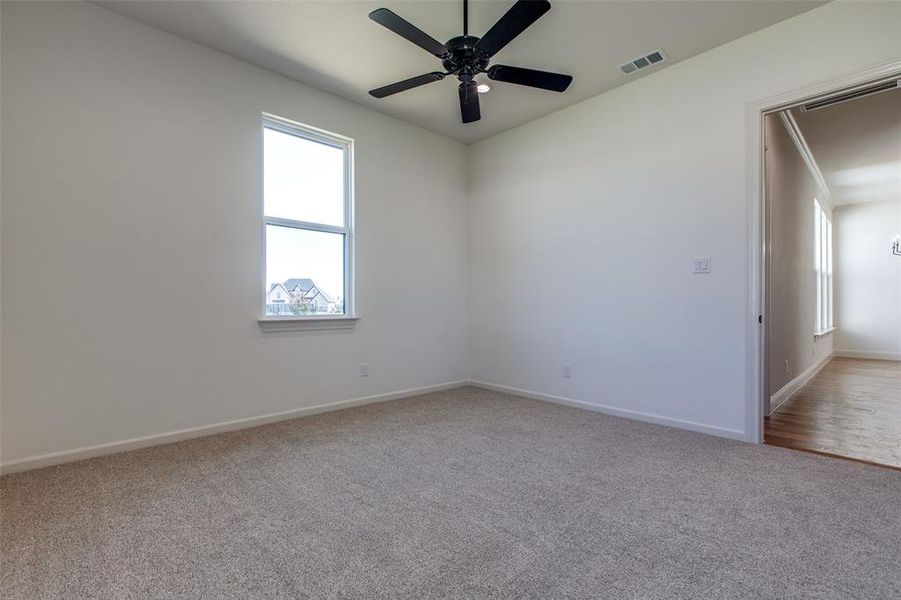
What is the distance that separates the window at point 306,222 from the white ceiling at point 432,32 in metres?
0.55

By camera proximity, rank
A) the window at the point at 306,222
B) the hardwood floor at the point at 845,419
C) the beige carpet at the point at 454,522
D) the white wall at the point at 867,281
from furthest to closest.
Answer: the white wall at the point at 867,281 < the window at the point at 306,222 < the hardwood floor at the point at 845,419 < the beige carpet at the point at 454,522

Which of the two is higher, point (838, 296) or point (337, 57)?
point (337, 57)

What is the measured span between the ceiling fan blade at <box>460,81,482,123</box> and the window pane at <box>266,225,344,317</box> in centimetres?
169

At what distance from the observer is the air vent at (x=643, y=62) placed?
316 centimetres

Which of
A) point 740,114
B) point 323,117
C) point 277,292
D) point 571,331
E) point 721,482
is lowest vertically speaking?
point 721,482

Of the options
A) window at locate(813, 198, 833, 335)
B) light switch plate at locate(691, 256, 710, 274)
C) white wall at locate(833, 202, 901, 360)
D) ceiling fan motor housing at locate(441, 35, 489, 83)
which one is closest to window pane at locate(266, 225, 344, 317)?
ceiling fan motor housing at locate(441, 35, 489, 83)

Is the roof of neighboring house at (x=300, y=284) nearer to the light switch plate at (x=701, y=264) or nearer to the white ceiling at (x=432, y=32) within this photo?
the white ceiling at (x=432, y=32)

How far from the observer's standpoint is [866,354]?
730cm

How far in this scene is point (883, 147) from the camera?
4.74 metres

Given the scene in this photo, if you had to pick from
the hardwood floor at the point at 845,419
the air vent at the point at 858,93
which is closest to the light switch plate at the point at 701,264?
the air vent at the point at 858,93

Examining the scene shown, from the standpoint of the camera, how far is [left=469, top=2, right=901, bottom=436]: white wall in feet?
9.50

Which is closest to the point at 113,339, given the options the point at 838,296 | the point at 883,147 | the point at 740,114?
the point at 740,114

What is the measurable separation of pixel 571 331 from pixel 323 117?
3024mm

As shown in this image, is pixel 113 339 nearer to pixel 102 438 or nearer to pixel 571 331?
pixel 102 438
